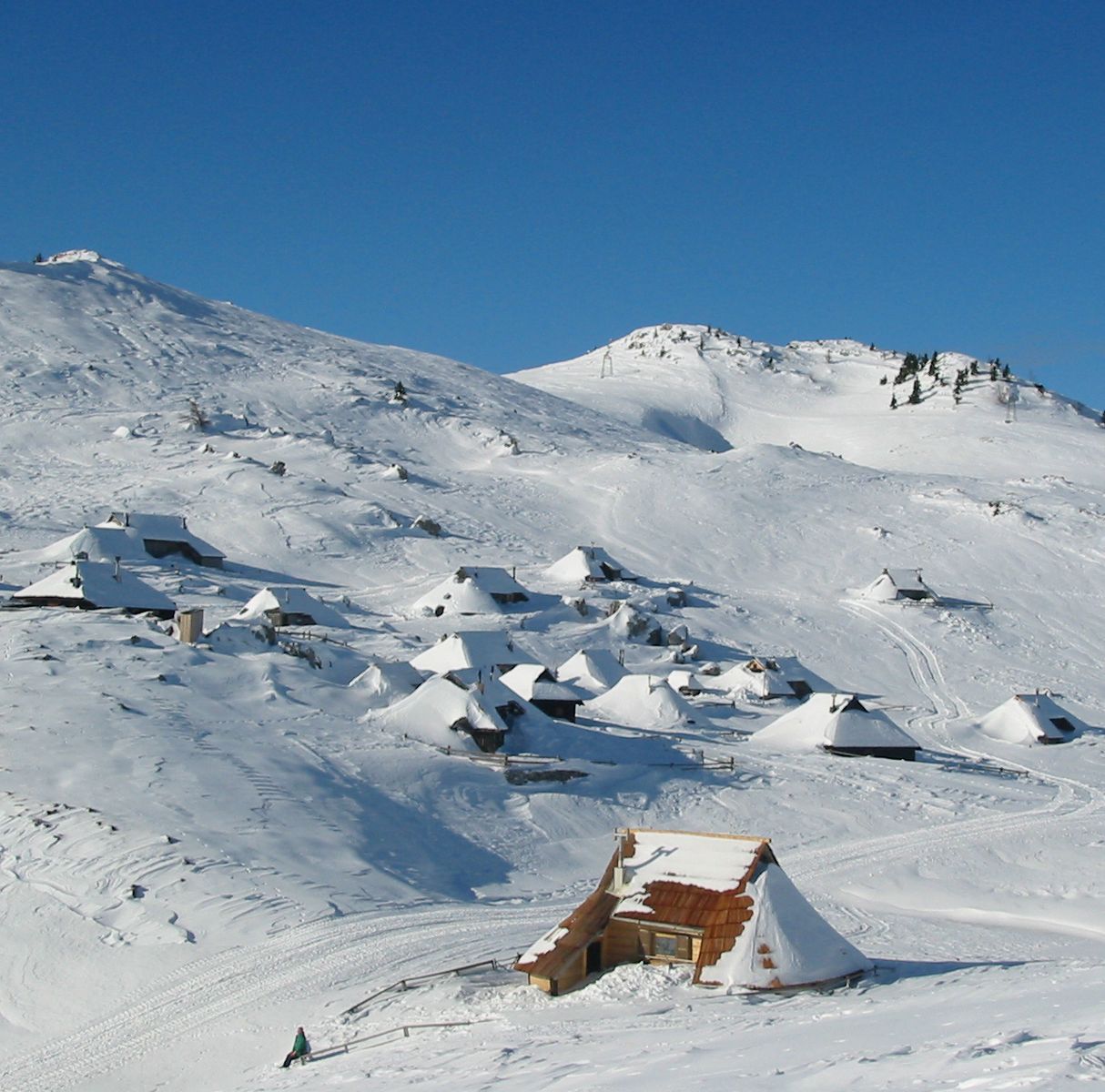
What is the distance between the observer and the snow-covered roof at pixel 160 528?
5778 cm

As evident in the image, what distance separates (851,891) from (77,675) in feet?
68.2

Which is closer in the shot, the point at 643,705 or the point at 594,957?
the point at 594,957

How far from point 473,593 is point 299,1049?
1541 inches

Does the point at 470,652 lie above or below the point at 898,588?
below

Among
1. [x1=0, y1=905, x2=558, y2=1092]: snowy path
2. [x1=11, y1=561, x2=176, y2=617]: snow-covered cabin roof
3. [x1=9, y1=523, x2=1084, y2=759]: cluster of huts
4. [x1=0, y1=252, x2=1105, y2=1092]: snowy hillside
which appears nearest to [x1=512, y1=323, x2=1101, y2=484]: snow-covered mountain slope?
[x1=0, y1=252, x2=1105, y2=1092]: snowy hillside

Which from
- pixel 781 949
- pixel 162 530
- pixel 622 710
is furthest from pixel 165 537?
pixel 781 949

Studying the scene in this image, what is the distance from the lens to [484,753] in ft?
113

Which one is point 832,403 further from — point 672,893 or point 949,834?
point 672,893

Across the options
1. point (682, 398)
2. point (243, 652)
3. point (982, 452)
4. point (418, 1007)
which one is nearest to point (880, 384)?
point (682, 398)

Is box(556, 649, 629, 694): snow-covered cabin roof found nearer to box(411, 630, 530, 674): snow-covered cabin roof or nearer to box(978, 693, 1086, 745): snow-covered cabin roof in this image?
box(411, 630, 530, 674): snow-covered cabin roof

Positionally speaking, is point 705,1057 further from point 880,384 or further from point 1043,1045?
point 880,384

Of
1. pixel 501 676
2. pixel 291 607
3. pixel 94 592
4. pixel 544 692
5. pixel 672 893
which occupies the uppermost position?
pixel 94 592

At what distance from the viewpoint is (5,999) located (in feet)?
65.3

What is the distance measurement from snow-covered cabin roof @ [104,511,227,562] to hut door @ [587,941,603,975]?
41.7 meters
